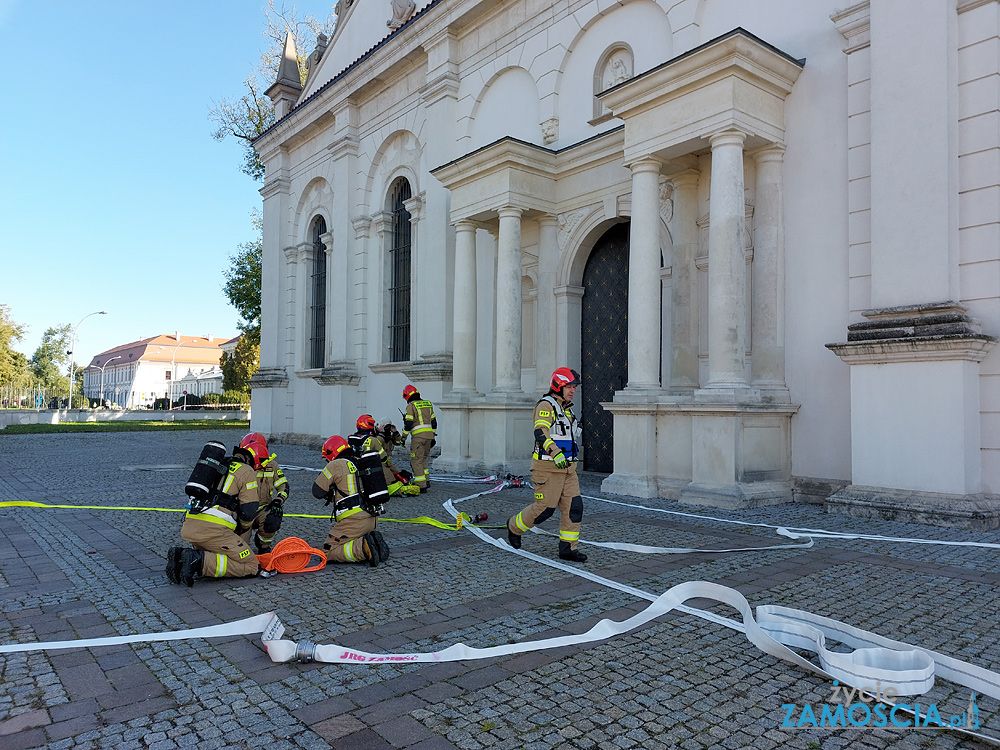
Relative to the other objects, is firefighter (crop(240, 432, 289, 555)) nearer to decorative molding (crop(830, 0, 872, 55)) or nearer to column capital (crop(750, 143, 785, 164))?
column capital (crop(750, 143, 785, 164))

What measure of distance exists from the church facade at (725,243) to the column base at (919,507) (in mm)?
25

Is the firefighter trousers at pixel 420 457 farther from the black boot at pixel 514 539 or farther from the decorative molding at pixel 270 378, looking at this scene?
the decorative molding at pixel 270 378

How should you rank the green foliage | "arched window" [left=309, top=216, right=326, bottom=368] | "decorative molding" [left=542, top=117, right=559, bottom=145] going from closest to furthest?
"decorative molding" [left=542, top=117, right=559, bottom=145] → "arched window" [left=309, top=216, right=326, bottom=368] → the green foliage

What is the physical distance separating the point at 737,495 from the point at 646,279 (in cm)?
333

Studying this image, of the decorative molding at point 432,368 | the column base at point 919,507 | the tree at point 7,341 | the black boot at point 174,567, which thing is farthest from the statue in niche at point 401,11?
the tree at point 7,341

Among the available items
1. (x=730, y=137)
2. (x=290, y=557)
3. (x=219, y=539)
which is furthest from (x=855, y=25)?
(x=219, y=539)

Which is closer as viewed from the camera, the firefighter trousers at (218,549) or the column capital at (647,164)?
the firefighter trousers at (218,549)

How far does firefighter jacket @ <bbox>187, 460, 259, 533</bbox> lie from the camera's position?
5.57 m

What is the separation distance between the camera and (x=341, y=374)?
19266mm

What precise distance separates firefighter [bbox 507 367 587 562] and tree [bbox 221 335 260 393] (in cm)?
5531

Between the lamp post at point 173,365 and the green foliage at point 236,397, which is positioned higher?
the lamp post at point 173,365

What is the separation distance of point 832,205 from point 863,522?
427 cm

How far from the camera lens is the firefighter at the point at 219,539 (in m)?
5.51

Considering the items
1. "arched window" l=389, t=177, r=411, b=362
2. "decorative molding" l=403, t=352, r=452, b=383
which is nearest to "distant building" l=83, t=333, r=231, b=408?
"arched window" l=389, t=177, r=411, b=362
